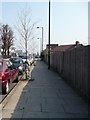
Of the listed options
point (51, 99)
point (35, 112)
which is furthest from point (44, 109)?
point (51, 99)

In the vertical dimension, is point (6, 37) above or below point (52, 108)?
above

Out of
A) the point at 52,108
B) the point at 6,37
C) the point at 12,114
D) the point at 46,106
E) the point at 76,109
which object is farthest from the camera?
the point at 6,37

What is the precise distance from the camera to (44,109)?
31.9ft

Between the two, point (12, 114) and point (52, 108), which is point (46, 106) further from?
point (12, 114)

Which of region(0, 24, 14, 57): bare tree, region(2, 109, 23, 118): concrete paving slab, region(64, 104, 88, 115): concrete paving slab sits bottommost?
region(64, 104, 88, 115): concrete paving slab

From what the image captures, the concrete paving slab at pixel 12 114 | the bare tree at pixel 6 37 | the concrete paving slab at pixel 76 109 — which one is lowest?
the concrete paving slab at pixel 76 109

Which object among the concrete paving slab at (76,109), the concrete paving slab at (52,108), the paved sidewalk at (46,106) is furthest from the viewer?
the concrete paving slab at (52,108)

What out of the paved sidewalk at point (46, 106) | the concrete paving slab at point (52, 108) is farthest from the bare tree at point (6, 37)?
the concrete paving slab at point (52, 108)

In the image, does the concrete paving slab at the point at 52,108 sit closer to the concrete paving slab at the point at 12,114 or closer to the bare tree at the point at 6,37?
the concrete paving slab at the point at 12,114

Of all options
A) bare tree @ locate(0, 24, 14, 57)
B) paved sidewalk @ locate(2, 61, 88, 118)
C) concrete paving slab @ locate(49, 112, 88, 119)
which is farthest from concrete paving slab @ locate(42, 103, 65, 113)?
bare tree @ locate(0, 24, 14, 57)

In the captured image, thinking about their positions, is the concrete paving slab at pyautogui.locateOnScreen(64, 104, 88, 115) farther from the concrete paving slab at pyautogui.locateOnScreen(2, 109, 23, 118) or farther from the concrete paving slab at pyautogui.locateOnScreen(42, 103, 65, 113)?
the concrete paving slab at pyautogui.locateOnScreen(2, 109, 23, 118)

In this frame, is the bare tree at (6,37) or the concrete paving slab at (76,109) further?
the bare tree at (6,37)

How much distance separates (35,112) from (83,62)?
3918mm

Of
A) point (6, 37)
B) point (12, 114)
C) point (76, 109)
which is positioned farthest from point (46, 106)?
point (6, 37)
